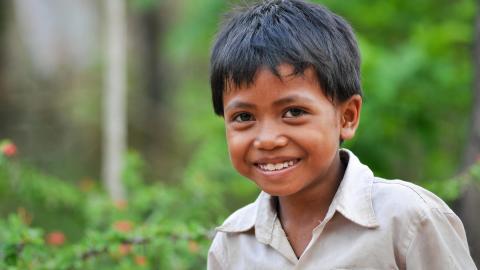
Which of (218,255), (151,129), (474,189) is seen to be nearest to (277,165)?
(218,255)

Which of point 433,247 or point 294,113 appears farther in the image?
point 294,113

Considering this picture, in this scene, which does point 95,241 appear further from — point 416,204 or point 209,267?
point 416,204

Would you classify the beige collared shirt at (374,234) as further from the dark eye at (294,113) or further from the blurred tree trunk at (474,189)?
the blurred tree trunk at (474,189)

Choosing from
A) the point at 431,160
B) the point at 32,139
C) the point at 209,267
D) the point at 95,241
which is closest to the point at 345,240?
the point at 209,267

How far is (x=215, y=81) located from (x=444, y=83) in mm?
2826

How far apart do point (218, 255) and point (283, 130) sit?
1.95 feet

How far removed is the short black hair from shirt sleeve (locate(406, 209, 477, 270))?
0.47 metres

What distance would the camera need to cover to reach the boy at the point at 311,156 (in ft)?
7.51

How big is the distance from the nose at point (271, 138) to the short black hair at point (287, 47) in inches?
5.8

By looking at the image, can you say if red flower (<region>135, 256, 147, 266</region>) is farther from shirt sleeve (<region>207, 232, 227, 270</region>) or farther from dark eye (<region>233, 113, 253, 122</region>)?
dark eye (<region>233, 113, 253, 122</region>)

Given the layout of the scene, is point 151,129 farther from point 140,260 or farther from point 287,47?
point 287,47

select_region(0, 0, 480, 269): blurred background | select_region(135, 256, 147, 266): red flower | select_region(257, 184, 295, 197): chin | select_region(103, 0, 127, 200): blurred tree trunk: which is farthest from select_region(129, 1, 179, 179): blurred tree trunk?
select_region(257, 184, 295, 197): chin

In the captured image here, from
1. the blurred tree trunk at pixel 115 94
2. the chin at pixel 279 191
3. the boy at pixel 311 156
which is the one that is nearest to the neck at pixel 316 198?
the boy at pixel 311 156

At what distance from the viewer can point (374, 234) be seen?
230 centimetres
